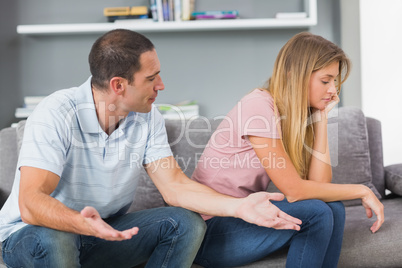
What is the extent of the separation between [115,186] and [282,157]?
0.54 metres

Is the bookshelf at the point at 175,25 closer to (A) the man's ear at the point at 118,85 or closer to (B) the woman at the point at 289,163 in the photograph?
(B) the woman at the point at 289,163

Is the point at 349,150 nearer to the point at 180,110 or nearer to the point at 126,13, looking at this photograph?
the point at 180,110

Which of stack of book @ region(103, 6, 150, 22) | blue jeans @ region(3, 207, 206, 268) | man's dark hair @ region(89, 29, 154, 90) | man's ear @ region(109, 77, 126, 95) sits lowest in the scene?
blue jeans @ region(3, 207, 206, 268)

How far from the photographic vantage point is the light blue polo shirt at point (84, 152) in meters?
1.38

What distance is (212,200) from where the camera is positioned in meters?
1.50

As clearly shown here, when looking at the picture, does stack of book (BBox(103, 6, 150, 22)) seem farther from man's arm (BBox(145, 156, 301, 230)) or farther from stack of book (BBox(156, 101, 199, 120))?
man's arm (BBox(145, 156, 301, 230))

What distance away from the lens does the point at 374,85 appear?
3098 millimetres

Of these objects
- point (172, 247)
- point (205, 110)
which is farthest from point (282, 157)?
point (205, 110)

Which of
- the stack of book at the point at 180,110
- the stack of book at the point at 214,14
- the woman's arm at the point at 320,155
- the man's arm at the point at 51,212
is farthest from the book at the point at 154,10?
the man's arm at the point at 51,212

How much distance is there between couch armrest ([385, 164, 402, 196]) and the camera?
2.11 metres

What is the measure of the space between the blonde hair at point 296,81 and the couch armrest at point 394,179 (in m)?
0.65

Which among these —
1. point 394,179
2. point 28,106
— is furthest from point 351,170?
point 28,106

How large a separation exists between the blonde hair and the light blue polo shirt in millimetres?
422

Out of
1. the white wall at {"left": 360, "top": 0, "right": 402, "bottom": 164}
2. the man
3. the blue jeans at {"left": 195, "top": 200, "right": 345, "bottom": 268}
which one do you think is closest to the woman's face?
the blue jeans at {"left": 195, "top": 200, "right": 345, "bottom": 268}
